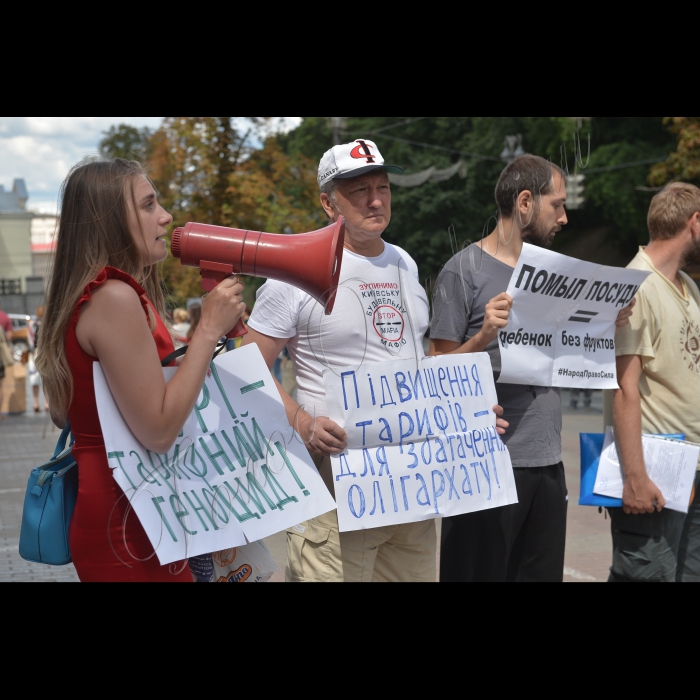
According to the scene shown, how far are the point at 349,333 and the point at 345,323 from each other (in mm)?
33

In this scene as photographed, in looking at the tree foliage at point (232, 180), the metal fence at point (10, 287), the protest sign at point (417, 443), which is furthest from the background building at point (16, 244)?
the protest sign at point (417, 443)

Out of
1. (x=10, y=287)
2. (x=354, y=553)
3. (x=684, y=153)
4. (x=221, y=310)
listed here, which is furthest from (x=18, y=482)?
(x=10, y=287)

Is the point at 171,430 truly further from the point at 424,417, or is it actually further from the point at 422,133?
the point at 422,133

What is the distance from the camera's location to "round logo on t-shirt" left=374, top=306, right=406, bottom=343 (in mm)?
2531

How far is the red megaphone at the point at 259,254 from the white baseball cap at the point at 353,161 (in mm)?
439

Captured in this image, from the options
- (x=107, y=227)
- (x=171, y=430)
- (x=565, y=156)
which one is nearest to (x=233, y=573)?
(x=171, y=430)

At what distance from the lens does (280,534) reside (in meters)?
5.85

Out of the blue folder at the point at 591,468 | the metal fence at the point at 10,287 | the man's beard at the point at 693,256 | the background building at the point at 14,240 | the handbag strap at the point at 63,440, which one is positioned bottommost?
the blue folder at the point at 591,468

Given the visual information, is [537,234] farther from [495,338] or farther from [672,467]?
[672,467]

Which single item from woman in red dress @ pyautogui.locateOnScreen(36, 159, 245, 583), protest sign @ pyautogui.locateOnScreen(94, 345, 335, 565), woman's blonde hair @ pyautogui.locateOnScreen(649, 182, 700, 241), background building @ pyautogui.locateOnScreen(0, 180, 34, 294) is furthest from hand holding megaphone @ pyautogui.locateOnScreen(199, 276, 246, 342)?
background building @ pyautogui.locateOnScreen(0, 180, 34, 294)

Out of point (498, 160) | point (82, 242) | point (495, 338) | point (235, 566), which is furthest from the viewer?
point (498, 160)

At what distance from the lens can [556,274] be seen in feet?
8.98

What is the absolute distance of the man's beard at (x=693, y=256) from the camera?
3174mm

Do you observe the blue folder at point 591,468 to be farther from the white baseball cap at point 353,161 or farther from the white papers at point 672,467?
the white baseball cap at point 353,161
